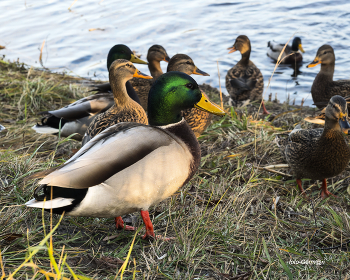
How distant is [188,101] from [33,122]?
103 inches

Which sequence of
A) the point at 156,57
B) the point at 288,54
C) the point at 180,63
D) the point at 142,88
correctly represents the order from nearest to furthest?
the point at 180,63 < the point at 142,88 < the point at 156,57 < the point at 288,54

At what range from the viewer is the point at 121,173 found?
2201 millimetres

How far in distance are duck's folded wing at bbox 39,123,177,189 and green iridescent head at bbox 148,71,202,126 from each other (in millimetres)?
276

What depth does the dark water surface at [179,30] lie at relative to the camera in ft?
26.1

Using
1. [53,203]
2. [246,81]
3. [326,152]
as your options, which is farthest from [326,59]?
[53,203]

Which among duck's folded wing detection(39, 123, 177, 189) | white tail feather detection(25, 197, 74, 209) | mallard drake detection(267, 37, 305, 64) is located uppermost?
duck's folded wing detection(39, 123, 177, 189)

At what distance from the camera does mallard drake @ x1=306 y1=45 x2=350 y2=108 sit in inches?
214

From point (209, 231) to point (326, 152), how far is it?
5.26ft

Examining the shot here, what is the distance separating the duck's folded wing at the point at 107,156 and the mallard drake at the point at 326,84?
12.3 feet

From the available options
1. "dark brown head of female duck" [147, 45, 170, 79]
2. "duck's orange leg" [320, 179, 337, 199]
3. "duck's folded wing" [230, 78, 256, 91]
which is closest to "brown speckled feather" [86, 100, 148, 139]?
"duck's orange leg" [320, 179, 337, 199]

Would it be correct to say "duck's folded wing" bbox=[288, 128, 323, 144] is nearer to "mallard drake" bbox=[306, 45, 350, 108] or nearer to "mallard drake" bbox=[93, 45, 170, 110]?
"mallard drake" bbox=[306, 45, 350, 108]

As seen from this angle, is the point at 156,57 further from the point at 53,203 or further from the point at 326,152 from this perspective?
the point at 53,203

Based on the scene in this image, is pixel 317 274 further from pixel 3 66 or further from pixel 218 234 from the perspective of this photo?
pixel 3 66

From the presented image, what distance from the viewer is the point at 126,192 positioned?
2.23 meters
